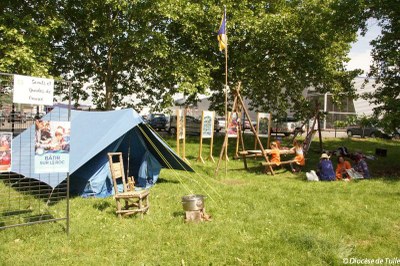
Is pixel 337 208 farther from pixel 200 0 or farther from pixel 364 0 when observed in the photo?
pixel 200 0

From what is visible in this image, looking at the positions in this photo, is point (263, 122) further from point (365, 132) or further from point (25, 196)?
point (365, 132)

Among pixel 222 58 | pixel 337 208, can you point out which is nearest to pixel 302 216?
pixel 337 208

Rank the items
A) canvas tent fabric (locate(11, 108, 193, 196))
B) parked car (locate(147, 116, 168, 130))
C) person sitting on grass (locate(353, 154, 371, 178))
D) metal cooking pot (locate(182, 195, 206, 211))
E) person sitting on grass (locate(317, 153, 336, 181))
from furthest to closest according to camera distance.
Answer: parked car (locate(147, 116, 168, 130)) → person sitting on grass (locate(353, 154, 371, 178)) → person sitting on grass (locate(317, 153, 336, 181)) → canvas tent fabric (locate(11, 108, 193, 196)) → metal cooking pot (locate(182, 195, 206, 211))

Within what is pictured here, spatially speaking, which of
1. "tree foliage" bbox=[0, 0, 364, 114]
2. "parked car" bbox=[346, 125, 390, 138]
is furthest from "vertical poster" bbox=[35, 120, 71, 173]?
"parked car" bbox=[346, 125, 390, 138]

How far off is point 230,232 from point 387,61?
1037 cm

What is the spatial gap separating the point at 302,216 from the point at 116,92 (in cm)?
1641

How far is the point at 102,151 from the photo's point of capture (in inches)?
350

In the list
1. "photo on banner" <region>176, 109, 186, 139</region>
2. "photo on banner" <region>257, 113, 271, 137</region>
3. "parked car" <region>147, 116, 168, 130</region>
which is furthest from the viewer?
"parked car" <region>147, 116, 168, 130</region>

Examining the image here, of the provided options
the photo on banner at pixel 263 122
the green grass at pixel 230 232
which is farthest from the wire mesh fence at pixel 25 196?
the photo on banner at pixel 263 122

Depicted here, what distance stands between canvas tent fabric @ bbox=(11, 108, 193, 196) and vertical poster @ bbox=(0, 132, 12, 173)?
2347mm

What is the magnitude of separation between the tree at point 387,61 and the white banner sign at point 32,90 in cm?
1084

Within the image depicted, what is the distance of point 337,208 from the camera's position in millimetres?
7809

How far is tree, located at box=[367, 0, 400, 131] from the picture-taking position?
41.3 feet

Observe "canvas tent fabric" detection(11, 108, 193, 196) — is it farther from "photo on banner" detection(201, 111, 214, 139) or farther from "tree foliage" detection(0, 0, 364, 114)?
"tree foliage" detection(0, 0, 364, 114)
